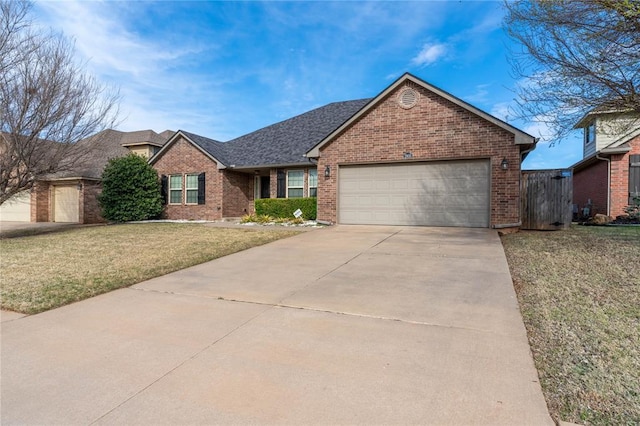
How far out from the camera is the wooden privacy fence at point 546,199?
1120 cm

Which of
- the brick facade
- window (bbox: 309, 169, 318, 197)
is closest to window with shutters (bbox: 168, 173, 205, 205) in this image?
window (bbox: 309, 169, 318, 197)

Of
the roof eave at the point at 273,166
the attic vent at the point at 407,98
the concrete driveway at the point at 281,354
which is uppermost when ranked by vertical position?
the attic vent at the point at 407,98

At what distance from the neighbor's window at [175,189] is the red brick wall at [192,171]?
0.74 feet

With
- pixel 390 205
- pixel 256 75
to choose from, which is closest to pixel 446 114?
pixel 390 205

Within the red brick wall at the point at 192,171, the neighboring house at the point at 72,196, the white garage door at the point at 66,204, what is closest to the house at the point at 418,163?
the red brick wall at the point at 192,171

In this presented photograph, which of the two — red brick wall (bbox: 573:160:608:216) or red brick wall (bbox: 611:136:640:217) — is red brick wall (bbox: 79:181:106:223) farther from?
red brick wall (bbox: 573:160:608:216)

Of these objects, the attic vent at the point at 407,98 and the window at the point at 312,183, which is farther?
the window at the point at 312,183

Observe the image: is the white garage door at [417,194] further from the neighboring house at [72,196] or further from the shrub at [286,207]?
the neighboring house at [72,196]

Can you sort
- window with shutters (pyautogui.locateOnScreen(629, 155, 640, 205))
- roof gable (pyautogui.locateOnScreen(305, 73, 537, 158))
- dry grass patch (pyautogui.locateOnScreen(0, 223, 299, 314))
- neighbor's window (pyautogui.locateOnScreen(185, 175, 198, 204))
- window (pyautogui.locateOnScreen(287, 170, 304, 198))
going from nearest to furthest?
dry grass patch (pyautogui.locateOnScreen(0, 223, 299, 314))
roof gable (pyautogui.locateOnScreen(305, 73, 537, 158))
window with shutters (pyautogui.locateOnScreen(629, 155, 640, 205))
window (pyautogui.locateOnScreen(287, 170, 304, 198))
neighbor's window (pyautogui.locateOnScreen(185, 175, 198, 204))

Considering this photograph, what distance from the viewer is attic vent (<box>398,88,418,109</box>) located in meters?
12.0

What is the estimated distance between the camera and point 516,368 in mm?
2631

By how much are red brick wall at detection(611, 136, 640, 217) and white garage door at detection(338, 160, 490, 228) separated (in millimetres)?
8246

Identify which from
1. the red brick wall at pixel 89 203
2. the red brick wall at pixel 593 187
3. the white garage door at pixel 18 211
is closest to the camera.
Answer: the red brick wall at pixel 593 187

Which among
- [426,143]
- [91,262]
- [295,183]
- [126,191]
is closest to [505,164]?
[426,143]
